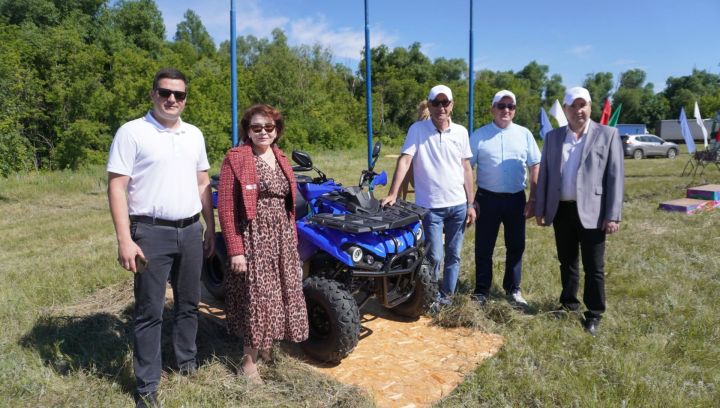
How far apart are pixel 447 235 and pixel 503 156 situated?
0.75 meters

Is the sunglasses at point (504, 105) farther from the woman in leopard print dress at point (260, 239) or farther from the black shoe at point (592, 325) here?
the woman in leopard print dress at point (260, 239)

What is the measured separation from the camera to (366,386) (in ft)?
9.80

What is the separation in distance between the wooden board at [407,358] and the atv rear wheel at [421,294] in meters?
0.10

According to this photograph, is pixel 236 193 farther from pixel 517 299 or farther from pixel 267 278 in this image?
pixel 517 299

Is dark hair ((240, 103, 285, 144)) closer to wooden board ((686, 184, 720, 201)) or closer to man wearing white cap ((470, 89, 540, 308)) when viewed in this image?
man wearing white cap ((470, 89, 540, 308))

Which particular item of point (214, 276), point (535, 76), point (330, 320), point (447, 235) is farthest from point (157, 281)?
point (535, 76)

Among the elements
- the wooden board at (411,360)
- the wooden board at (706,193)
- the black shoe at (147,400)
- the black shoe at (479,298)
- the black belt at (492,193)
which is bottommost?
the wooden board at (411,360)

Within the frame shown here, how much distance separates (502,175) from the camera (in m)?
3.93

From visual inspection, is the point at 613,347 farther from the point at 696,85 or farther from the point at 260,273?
the point at 696,85

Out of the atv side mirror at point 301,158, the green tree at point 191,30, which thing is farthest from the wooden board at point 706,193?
the green tree at point 191,30

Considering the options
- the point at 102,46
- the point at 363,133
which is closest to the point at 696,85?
the point at 363,133

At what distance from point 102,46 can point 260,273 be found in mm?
29778

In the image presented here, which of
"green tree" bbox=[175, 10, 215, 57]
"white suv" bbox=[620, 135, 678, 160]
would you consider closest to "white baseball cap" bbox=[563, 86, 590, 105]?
"white suv" bbox=[620, 135, 678, 160]

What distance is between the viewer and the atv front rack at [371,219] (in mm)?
2990
